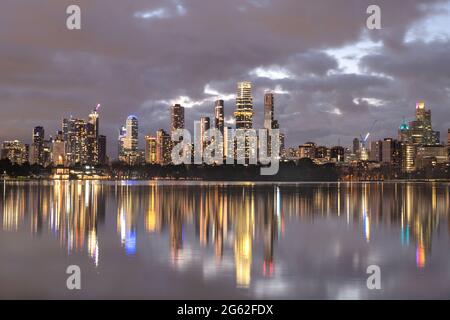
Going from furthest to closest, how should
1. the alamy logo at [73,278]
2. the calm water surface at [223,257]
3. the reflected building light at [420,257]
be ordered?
the reflected building light at [420,257] → the alamy logo at [73,278] → the calm water surface at [223,257]

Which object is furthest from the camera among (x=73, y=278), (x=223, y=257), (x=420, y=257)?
(x=420, y=257)

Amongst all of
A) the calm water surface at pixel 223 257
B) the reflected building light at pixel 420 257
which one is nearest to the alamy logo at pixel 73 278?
the calm water surface at pixel 223 257

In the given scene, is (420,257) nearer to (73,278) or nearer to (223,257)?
(223,257)

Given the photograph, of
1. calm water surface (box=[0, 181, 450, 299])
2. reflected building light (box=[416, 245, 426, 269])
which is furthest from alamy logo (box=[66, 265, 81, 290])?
reflected building light (box=[416, 245, 426, 269])

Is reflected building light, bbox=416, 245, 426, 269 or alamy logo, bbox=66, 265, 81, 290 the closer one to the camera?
alamy logo, bbox=66, 265, 81, 290

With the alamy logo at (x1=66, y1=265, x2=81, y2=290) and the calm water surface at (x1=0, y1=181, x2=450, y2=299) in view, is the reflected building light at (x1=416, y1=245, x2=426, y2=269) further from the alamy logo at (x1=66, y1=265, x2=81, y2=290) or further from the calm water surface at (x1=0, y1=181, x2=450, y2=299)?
the alamy logo at (x1=66, y1=265, x2=81, y2=290)

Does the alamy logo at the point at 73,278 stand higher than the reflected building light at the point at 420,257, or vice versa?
the alamy logo at the point at 73,278

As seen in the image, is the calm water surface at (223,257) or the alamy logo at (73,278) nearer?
the calm water surface at (223,257)

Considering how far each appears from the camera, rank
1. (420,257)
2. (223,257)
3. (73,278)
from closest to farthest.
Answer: (73,278) → (223,257) → (420,257)

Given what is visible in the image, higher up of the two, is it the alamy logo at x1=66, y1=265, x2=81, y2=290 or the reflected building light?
the alamy logo at x1=66, y1=265, x2=81, y2=290

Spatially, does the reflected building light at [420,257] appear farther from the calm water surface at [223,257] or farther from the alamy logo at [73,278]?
the alamy logo at [73,278]

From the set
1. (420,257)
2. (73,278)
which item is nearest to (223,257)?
(73,278)
